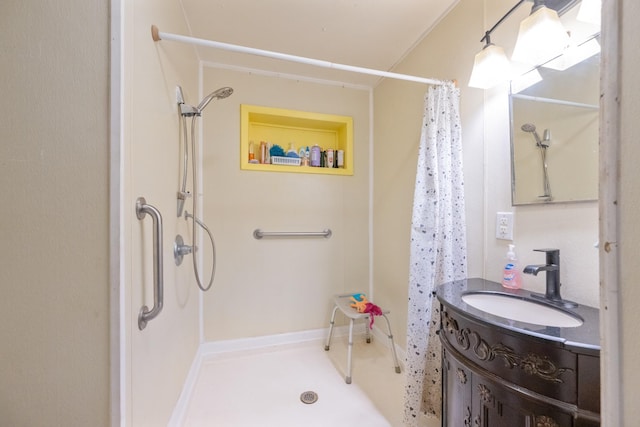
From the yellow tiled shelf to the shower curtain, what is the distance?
1.09 meters

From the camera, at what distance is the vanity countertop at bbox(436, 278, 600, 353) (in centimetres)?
68

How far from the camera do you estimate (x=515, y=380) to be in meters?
0.78

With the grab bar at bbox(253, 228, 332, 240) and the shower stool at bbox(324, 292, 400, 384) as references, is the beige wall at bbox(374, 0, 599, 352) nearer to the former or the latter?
the shower stool at bbox(324, 292, 400, 384)

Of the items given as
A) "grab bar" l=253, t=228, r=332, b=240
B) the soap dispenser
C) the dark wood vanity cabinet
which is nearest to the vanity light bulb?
the soap dispenser

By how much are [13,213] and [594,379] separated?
1691 mm

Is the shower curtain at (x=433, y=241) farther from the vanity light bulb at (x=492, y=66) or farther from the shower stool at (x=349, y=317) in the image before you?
the shower stool at (x=349, y=317)

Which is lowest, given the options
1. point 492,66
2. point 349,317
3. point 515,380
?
point 349,317

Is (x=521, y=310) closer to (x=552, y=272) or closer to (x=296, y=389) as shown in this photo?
(x=552, y=272)

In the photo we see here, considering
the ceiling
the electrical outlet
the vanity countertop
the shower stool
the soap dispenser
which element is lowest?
the shower stool

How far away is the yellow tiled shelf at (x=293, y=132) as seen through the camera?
2.23 m

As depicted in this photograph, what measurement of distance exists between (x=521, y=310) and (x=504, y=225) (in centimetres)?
41

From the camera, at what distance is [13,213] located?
79 cm

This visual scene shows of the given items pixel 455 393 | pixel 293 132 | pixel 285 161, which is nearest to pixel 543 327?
pixel 455 393

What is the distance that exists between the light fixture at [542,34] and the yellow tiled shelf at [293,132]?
154cm
